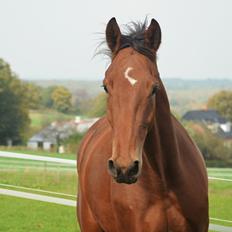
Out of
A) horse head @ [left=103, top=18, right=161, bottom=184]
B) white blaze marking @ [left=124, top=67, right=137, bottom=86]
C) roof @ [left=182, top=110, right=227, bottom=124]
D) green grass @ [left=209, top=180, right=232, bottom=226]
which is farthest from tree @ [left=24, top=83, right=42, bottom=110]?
white blaze marking @ [left=124, top=67, right=137, bottom=86]

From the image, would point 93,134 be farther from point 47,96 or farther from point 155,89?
point 47,96

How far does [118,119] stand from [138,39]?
1.96ft

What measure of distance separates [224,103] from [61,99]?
89.3 feet

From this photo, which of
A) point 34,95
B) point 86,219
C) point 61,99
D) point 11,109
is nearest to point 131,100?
point 86,219

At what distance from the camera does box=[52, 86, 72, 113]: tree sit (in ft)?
304

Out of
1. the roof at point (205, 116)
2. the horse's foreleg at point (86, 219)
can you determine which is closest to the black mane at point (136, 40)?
the horse's foreleg at point (86, 219)

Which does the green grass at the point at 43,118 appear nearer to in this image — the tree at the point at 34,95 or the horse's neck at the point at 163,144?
the tree at the point at 34,95

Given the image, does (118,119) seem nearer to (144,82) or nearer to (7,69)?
(144,82)

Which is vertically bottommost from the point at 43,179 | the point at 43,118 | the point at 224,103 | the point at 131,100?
the point at 43,118

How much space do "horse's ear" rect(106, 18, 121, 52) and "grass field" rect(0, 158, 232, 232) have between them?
5.20 m

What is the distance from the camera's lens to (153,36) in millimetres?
3338

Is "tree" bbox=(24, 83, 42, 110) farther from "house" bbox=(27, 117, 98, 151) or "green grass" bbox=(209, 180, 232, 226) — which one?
"green grass" bbox=(209, 180, 232, 226)

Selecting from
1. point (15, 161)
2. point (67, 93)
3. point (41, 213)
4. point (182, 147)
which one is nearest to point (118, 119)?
point (182, 147)

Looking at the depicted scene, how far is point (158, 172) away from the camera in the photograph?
3584 mm
